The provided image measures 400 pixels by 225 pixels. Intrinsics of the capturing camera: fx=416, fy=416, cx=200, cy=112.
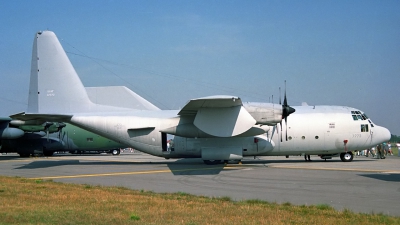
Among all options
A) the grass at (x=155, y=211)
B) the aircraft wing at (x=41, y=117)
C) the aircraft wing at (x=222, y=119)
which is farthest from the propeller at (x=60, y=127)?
the grass at (x=155, y=211)

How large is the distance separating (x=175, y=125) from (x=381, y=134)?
13.3 metres

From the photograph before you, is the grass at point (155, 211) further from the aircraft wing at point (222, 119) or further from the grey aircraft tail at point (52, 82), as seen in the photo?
the grey aircraft tail at point (52, 82)

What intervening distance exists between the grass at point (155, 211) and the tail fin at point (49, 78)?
13.8 metres

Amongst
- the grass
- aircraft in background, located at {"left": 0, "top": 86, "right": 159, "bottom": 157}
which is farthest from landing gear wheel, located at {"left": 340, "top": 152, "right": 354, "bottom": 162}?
aircraft in background, located at {"left": 0, "top": 86, "right": 159, "bottom": 157}

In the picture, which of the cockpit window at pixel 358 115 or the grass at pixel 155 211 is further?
the cockpit window at pixel 358 115

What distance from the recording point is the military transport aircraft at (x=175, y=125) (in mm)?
24734

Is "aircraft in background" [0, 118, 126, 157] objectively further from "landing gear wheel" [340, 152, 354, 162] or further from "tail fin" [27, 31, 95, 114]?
"landing gear wheel" [340, 152, 354, 162]

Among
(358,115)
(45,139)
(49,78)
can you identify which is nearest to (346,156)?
(358,115)

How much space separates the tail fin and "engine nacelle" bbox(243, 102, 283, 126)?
11146 millimetres

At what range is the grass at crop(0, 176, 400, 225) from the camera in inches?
329

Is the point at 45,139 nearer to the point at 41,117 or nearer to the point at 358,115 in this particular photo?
the point at 41,117

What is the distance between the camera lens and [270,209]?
32.1ft

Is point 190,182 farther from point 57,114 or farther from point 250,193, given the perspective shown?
point 57,114

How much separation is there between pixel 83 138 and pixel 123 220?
3779 centimetres
